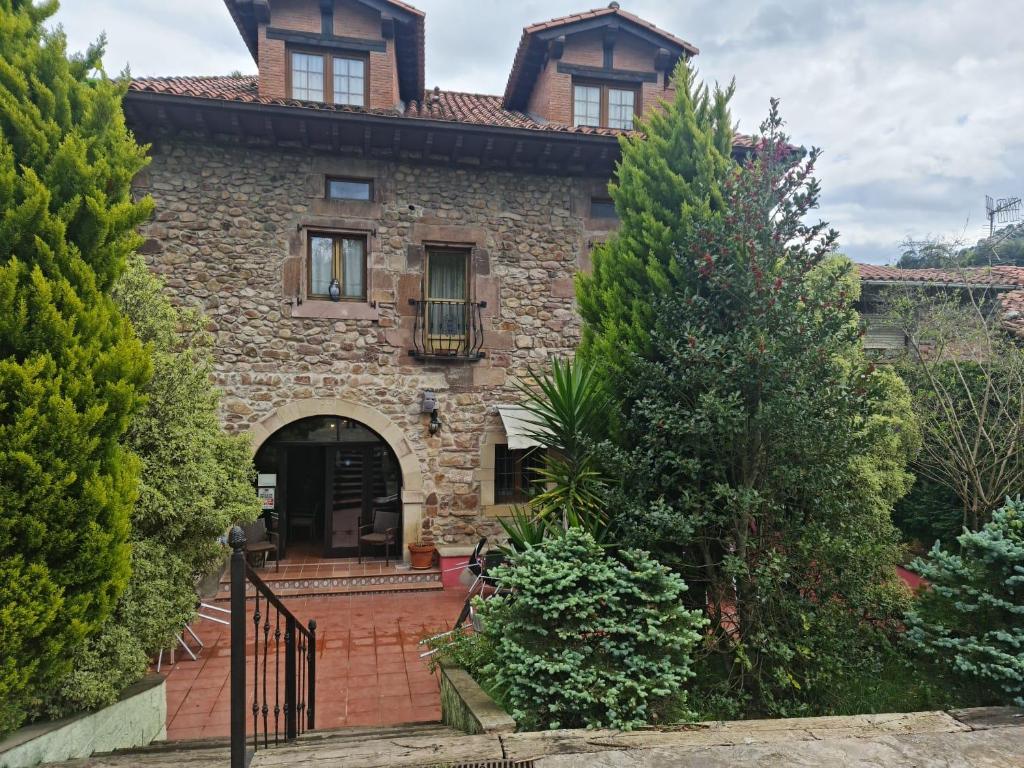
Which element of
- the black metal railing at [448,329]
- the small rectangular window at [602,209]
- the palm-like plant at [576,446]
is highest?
the small rectangular window at [602,209]

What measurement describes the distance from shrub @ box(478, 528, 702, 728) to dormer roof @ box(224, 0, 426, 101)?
915cm

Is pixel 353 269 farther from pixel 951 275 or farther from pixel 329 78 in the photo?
pixel 951 275

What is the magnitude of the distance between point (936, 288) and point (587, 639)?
34.6 feet

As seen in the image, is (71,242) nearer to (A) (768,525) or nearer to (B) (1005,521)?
(A) (768,525)

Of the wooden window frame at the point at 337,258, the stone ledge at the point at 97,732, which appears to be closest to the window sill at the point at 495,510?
the wooden window frame at the point at 337,258

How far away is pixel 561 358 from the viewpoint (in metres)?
10.1

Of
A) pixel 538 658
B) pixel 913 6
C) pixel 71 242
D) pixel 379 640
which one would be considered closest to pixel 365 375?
pixel 379 640

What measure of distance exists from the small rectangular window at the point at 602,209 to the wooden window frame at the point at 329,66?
412cm

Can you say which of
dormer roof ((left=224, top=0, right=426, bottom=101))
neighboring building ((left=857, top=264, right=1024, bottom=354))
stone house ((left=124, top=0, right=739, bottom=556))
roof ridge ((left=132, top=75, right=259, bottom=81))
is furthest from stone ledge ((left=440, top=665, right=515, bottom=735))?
roof ridge ((left=132, top=75, right=259, bottom=81))

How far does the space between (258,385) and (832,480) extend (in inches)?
321

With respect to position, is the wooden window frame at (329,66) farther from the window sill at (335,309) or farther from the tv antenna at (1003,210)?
the tv antenna at (1003,210)

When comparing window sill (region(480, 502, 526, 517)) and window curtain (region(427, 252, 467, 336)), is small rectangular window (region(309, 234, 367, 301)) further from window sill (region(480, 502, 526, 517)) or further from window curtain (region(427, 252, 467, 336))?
window sill (region(480, 502, 526, 517))

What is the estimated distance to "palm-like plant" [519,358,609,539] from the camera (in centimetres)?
477

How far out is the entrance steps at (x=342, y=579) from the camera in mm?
8719
